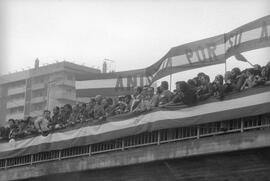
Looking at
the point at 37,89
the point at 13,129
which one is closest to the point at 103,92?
the point at 13,129

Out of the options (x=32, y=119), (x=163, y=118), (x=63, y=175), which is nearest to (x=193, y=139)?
(x=163, y=118)

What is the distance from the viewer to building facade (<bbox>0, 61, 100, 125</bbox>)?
9125 cm

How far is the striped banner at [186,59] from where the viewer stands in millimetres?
14930

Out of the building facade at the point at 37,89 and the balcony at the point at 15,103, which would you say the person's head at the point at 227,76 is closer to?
the building facade at the point at 37,89

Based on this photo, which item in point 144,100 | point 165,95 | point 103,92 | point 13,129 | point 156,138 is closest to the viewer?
point 165,95

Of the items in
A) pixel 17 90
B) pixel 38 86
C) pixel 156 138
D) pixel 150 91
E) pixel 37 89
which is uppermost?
pixel 38 86

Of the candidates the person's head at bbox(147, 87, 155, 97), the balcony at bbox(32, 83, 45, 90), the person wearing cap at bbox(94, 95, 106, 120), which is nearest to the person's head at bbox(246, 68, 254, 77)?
the person's head at bbox(147, 87, 155, 97)

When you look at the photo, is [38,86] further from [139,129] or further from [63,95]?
[139,129]

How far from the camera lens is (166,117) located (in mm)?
15453

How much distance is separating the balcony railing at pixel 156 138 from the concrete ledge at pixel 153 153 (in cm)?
30

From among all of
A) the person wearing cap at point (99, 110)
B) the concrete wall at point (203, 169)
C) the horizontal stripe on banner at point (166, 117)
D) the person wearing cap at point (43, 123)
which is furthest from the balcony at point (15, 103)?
the concrete wall at point (203, 169)

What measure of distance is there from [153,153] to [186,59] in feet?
9.80

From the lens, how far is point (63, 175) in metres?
18.8

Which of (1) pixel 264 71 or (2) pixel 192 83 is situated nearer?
(1) pixel 264 71
